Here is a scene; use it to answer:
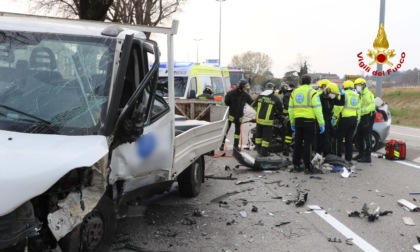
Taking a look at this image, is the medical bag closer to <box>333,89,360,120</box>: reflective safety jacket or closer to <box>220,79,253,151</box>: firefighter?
<box>333,89,360,120</box>: reflective safety jacket

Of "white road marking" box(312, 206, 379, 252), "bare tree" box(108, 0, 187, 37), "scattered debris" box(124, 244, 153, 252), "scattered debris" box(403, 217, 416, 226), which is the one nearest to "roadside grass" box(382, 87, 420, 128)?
"bare tree" box(108, 0, 187, 37)

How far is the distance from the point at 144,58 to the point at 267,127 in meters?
6.19

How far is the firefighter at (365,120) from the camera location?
1054cm

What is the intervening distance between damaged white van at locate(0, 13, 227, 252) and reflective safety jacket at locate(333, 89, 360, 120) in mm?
5766

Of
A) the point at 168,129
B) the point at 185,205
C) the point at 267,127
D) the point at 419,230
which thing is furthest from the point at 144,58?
the point at 267,127

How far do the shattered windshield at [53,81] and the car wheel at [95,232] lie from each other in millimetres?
699

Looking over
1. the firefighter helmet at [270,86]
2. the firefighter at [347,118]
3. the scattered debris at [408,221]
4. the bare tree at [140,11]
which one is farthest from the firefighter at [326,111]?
the bare tree at [140,11]

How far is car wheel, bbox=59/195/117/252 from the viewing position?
3592 mm

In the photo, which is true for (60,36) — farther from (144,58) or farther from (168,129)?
(168,129)

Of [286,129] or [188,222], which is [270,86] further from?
[188,222]

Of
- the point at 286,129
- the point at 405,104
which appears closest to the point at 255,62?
the point at 405,104

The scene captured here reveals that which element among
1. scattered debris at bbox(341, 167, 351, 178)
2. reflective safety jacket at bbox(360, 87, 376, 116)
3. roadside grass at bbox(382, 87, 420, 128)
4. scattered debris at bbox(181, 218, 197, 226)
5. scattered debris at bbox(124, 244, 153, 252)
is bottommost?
roadside grass at bbox(382, 87, 420, 128)

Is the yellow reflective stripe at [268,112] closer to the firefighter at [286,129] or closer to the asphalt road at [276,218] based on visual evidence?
the firefighter at [286,129]

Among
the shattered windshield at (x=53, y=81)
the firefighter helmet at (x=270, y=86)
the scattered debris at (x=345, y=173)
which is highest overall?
the shattered windshield at (x=53, y=81)
